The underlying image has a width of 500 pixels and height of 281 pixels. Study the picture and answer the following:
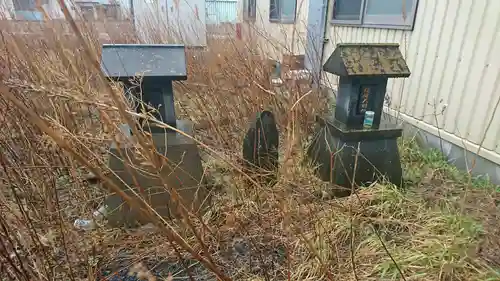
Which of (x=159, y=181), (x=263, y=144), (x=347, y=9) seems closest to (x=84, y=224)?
(x=159, y=181)

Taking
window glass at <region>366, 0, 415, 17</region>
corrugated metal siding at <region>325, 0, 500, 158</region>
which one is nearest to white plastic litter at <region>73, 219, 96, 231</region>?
corrugated metal siding at <region>325, 0, 500, 158</region>

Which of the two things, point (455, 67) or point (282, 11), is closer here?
point (455, 67)

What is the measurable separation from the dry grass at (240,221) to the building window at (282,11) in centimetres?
435

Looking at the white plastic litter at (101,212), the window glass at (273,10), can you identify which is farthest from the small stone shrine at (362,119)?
the window glass at (273,10)

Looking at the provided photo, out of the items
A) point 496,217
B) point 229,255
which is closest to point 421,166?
point 496,217

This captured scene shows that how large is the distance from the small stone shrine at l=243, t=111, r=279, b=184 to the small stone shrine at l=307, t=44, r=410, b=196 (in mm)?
384

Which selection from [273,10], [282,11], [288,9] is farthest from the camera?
[273,10]

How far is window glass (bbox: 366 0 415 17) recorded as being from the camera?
122 inches

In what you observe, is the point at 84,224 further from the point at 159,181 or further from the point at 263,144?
the point at 263,144

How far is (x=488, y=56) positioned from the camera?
231 centimetres

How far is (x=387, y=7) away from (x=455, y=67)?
120 centimetres

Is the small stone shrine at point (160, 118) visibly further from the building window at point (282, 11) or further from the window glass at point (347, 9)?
the building window at point (282, 11)

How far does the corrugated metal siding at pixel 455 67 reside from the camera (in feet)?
7.57

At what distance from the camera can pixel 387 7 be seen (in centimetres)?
340
